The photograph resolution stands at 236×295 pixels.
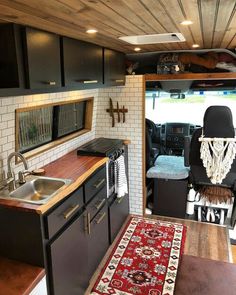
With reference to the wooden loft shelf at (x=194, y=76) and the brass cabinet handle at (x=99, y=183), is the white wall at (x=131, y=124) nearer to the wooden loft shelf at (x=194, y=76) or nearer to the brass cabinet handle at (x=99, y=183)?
the wooden loft shelf at (x=194, y=76)

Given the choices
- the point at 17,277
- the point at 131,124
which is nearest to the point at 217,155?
the point at 131,124

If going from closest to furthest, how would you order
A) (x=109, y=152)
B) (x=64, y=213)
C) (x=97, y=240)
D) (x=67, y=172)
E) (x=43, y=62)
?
(x=43, y=62) < (x=64, y=213) < (x=67, y=172) < (x=97, y=240) < (x=109, y=152)

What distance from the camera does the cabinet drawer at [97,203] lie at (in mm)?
2529

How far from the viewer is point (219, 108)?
3148 millimetres

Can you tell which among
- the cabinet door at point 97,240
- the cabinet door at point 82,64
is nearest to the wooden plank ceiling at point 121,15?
the cabinet door at point 82,64

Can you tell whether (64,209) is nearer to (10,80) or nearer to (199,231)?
(10,80)

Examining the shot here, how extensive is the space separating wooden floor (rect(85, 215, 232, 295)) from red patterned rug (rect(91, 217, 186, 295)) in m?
0.07

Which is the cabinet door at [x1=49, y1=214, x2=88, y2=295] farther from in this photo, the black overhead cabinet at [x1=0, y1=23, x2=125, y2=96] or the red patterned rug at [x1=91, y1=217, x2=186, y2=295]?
the black overhead cabinet at [x1=0, y1=23, x2=125, y2=96]

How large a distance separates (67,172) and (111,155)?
69cm

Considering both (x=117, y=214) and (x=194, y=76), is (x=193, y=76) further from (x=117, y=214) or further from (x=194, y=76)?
(x=117, y=214)

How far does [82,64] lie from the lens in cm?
250

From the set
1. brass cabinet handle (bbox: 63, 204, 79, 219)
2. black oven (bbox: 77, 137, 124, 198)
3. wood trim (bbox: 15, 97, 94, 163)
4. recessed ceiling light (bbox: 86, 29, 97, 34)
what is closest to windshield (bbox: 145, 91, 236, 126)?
wood trim (bbox: 15, 97, 94, 163)

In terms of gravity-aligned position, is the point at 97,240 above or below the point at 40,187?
below

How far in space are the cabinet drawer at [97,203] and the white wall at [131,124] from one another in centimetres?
98
